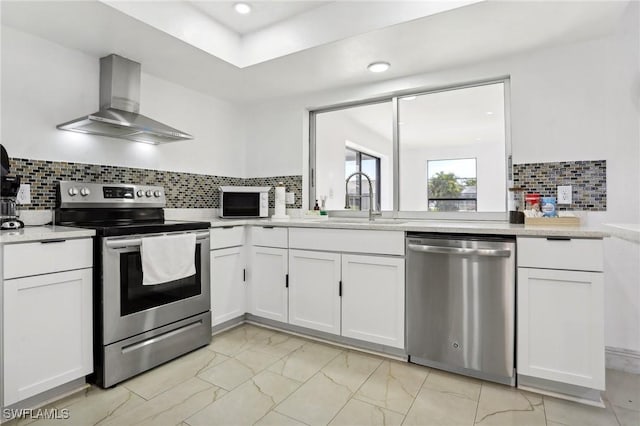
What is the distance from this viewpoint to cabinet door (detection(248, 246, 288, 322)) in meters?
2.69

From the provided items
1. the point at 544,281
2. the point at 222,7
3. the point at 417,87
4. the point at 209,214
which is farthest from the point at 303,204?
the point at 544,281

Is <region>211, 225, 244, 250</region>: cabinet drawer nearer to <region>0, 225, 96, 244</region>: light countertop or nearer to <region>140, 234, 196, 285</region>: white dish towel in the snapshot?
<region>140, 234, 196, 285</region>: white dish towel

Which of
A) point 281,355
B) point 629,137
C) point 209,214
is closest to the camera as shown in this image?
point 629,137

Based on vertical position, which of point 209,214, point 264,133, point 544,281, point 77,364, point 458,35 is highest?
point 458,35

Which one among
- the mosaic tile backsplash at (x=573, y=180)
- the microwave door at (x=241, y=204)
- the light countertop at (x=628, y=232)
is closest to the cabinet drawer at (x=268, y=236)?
the microwave door at (x=241, y=204)

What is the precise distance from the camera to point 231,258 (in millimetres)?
2748

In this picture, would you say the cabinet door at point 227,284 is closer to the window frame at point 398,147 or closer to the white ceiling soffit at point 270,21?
the window frame at point 398,147

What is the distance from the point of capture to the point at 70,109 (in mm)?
2352

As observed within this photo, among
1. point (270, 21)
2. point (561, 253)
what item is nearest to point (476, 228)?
point (561, 253)

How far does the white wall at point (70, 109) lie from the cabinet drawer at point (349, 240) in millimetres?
1364

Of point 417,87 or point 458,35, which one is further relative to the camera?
point 417,87

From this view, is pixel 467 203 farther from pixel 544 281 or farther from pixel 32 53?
pixel 32 53

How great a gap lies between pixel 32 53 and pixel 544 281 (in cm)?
338

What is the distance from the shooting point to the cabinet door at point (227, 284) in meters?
2.61
